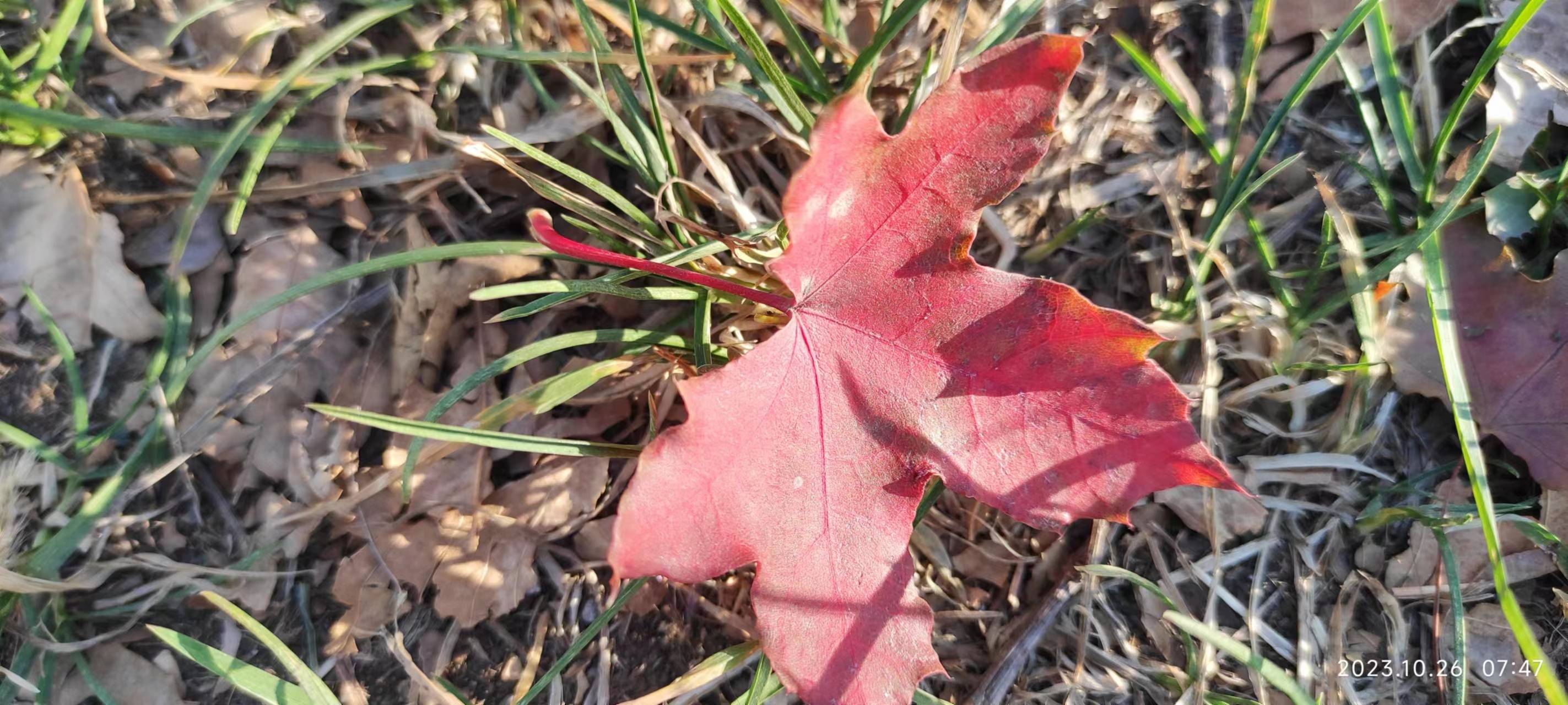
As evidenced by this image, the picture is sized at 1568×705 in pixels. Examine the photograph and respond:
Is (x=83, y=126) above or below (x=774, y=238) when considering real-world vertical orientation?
above

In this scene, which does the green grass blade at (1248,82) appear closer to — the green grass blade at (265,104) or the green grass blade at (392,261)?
the green grass blade at (392,261)

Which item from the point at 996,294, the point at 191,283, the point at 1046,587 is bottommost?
the point at 1046,587

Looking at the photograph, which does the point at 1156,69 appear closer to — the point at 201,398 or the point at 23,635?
the point at 201,398

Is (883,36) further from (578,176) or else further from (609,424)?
(609,424)

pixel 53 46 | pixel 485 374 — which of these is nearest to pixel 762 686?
pixel 485 374

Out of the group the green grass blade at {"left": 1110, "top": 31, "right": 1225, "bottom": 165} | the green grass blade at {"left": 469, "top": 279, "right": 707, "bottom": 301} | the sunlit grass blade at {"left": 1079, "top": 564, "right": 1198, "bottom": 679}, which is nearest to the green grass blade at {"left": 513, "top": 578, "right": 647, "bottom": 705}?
the green grass blade at {"left": 469, "top": 279, "right": 707, "bottom": 301}

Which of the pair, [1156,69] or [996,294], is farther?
[1156,69]

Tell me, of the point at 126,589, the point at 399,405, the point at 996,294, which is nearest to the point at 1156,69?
the point at 996,294
